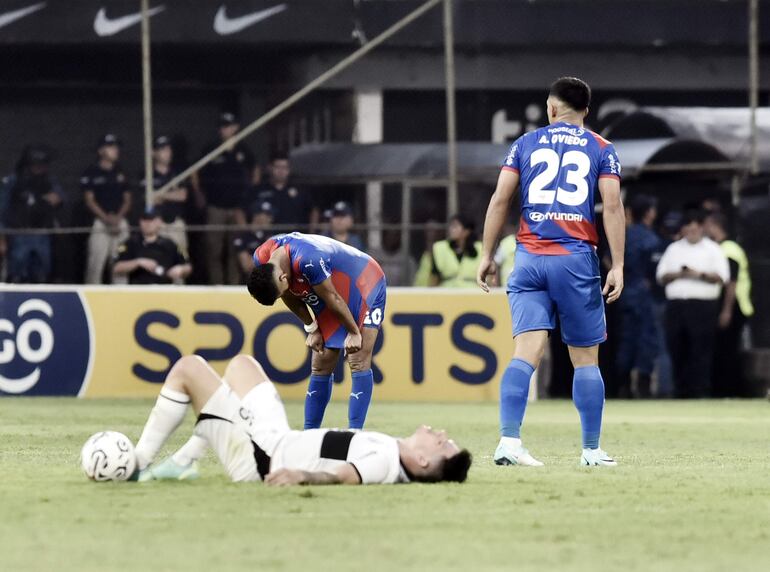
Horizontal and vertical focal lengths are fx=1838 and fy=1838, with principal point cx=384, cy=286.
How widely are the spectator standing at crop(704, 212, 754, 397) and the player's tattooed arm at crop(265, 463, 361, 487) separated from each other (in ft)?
41.4

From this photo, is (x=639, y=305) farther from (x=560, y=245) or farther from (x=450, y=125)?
(x=560, y=245)

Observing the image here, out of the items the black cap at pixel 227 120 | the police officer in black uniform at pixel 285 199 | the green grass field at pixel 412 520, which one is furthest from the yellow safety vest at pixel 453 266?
the green grass field at pixel 412 520

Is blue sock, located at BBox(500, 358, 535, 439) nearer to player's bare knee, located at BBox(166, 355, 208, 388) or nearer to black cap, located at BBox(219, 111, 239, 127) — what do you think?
player's bare knee, located at BBox(166, 355, 208, 388)

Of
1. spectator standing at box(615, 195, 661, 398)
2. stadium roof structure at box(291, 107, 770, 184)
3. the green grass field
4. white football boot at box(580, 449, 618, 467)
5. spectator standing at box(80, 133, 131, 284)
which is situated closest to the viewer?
the green grass field

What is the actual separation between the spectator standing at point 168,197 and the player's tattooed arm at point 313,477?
11.4 metres

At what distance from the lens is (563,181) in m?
10.3

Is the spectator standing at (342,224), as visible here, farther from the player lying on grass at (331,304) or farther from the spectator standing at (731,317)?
the player lying on grass at (331,304)

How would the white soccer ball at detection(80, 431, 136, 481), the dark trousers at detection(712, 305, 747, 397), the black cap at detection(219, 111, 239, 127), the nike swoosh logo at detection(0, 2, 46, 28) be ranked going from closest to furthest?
the white soccer ball at detection(80, 431, 136, 481) < the dark trousers at detection(712, 305, 747, 397) < the black cap at detection(219, 111, 239, 127) < the nike swoosh logo at detection(0, 2, 46, 28)

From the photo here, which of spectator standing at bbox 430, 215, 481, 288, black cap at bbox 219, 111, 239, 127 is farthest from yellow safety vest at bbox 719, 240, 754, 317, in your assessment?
black cap at bbox 219, 111, 239, 127

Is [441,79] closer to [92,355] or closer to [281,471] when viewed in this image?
[92,355]

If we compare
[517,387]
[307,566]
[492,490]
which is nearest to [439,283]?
[517,387]

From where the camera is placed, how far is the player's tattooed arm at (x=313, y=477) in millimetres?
8406

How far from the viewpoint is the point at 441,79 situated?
80.7 ft

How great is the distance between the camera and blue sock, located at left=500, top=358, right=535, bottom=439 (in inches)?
402
